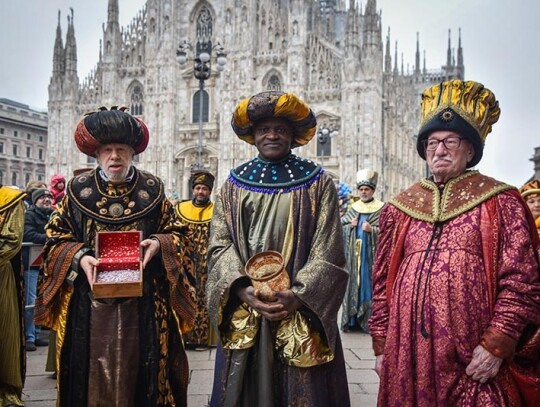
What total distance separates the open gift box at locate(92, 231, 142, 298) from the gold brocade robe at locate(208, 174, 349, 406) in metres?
0.43

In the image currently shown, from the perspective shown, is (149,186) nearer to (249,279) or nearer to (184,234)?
(184,234)

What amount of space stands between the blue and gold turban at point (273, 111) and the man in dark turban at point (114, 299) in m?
0.75

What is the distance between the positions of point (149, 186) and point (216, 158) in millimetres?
31209

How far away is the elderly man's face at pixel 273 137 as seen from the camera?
2.99 m

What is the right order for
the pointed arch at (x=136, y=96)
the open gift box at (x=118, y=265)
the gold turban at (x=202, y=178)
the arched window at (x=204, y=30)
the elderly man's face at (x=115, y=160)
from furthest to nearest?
the pointed arch at (x=136, y=96)
the arched window at (x=204, y=30)
the gold turban at (x=202, y=178)
the elderly man's face at (x=115, y=160)
the open gift box at (x=118, y=265)

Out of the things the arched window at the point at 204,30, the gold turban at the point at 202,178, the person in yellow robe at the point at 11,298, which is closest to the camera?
the person in yellow robe at the point at 11,298

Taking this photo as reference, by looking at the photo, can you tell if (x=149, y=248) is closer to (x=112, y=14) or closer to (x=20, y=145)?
(x=112, y=14)

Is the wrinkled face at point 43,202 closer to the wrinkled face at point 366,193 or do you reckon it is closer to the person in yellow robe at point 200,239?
the person in yellow robe at point 200,239

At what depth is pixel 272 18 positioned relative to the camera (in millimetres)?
34188

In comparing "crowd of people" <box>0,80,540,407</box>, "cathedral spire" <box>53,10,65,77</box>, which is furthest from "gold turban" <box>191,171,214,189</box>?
"cathedral spire" <box>53,10,65,77</box>

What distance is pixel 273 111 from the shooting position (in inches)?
115

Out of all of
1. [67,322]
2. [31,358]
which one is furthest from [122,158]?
[31,358]

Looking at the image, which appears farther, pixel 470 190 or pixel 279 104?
pixel 279 104

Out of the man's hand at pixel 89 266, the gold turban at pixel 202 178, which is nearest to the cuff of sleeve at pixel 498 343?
Result: the man's hand at pixel 89 266
